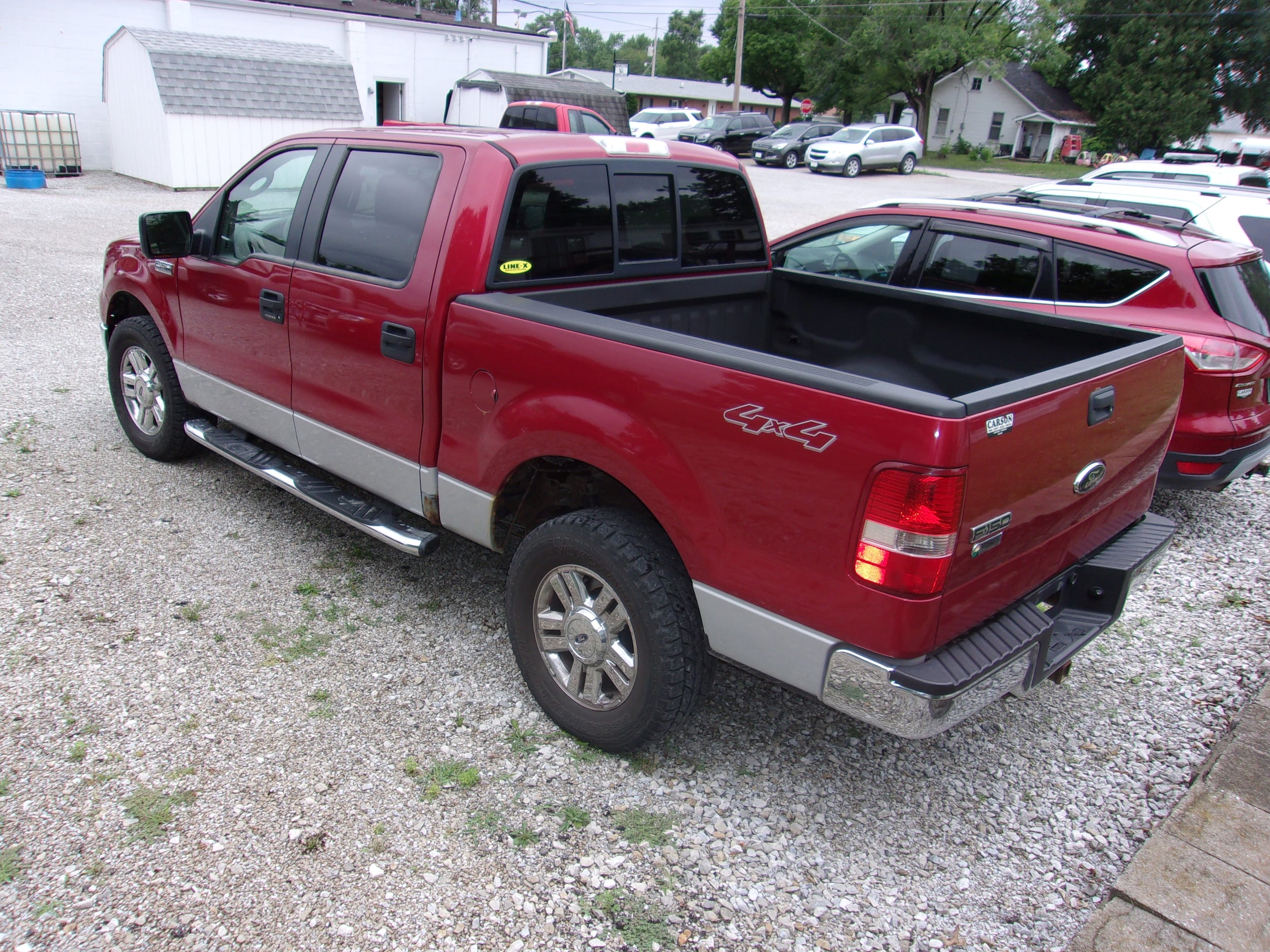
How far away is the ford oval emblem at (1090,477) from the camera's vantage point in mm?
2760

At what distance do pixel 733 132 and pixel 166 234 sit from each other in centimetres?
3401

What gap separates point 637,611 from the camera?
2879 mm

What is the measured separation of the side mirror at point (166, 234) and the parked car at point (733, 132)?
107 feet

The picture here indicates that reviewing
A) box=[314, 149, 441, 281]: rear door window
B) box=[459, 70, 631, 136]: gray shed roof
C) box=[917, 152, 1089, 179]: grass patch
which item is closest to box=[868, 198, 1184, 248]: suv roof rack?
box=[314, 149, 441, 281]: rear door window

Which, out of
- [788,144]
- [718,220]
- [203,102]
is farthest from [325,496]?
[788,144]

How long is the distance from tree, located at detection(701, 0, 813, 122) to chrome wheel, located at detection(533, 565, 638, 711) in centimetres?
6024

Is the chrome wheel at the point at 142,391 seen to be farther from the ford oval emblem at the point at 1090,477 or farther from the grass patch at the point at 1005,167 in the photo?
the grass patch at the point at 1005,167

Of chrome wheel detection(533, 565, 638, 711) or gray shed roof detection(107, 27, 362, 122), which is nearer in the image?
chrome wheel detection(533, 565, 638, 711)

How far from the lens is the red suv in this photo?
4.84 metres

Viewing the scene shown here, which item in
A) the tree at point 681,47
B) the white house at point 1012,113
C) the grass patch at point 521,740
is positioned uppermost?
the tree at point 681,47

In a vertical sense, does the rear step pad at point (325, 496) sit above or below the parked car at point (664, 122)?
below

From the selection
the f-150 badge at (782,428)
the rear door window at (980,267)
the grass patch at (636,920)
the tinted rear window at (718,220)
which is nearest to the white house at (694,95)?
the rear door window at (980,267)

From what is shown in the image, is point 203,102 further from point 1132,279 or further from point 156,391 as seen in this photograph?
point 1132,279

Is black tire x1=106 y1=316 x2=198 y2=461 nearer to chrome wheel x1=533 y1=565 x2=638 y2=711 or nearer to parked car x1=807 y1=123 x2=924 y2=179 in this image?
chrome wheel x1=533 y1=565 x2=638 y2=711
